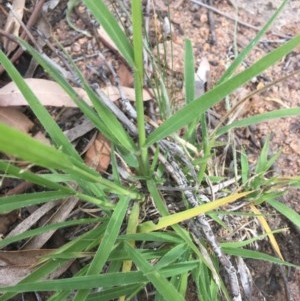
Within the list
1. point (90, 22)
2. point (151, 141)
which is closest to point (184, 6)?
point (90, 22)

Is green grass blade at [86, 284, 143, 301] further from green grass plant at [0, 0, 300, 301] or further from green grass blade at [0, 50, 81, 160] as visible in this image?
green grass blade at [0, 50, 81, 160]

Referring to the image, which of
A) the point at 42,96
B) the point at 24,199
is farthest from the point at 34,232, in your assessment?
the point at 42,96

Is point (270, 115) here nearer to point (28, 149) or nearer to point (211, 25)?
point (211, 25)

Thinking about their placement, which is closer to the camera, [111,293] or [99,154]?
[111,293]

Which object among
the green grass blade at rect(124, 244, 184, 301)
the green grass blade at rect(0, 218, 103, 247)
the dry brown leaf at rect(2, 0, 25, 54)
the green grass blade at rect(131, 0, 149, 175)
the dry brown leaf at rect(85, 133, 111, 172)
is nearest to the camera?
the green grass blade at rect(131, 0, 149, 175)

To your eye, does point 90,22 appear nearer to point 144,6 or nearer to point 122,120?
point 144,6

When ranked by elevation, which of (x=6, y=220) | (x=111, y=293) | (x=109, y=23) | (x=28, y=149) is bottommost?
(x=111, y=293)

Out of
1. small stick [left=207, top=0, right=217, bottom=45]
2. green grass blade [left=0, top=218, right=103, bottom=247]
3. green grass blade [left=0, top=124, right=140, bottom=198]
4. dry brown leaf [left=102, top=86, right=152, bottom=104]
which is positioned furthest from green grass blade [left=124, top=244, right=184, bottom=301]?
small stick [left=207, top=0, right=217, bottom=45]
